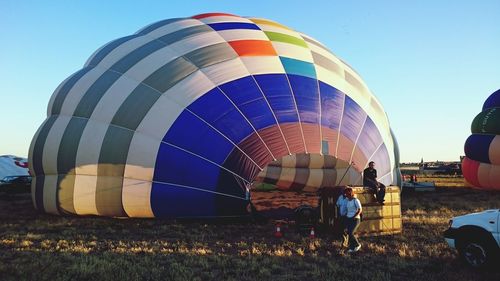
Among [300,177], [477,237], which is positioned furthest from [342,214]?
[300,177]

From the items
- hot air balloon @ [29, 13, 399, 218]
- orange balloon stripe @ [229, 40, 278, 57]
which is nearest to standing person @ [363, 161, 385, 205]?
hot air balloon @ [29, 13, 399, 218]

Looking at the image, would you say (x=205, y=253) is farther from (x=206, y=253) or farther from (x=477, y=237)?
(x=477, y=237)

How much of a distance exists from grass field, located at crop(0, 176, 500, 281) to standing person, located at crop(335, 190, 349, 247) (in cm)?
23

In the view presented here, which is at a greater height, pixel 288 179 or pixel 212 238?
pixel 288 179

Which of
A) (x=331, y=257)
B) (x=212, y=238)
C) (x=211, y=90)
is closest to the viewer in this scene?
(x=331, y=257)

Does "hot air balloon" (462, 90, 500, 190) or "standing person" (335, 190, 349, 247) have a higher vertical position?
"hot air balloon" (462, 90, 500, 190)

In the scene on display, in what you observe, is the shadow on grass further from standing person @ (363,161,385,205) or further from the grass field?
standing person @ (363,161,385,205)

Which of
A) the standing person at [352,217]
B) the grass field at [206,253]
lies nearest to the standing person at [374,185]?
the grass field at [206,253]

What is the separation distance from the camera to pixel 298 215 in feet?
29.7

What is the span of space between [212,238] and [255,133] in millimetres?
2412

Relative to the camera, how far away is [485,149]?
19719mm

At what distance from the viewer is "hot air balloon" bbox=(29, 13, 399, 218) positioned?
30.0 ft

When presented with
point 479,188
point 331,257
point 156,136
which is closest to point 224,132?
point 156,136

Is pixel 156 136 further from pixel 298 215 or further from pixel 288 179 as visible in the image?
pixel 288 179
